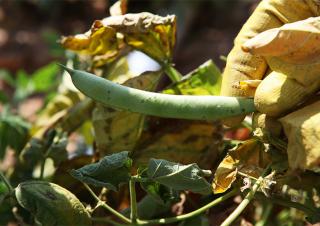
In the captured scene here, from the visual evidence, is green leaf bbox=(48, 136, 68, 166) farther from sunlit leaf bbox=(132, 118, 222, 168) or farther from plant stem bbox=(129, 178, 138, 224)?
plant stem bbox=(129, 178, 138, 224)

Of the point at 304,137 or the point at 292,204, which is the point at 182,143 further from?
the point at 304,137

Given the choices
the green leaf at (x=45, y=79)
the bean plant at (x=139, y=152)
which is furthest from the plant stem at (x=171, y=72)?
the green leaf at (x=45, y=79)

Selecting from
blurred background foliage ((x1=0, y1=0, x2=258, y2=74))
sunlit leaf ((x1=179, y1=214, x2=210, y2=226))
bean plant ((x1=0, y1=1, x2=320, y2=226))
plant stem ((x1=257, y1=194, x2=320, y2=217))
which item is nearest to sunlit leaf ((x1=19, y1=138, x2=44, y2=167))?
bean plant ((x1=0, y1=1, x2=320, y2=226))

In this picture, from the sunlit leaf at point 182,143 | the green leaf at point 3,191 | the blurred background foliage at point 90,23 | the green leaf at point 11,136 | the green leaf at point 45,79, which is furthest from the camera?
the blurred background foliage at point 90,23

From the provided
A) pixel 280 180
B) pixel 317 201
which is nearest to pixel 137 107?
pixel 280 180

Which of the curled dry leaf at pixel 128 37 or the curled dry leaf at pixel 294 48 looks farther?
the curled dry leaf at pixel 128 37

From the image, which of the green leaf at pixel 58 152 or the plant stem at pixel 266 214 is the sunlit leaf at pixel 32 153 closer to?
the green leaf at pixel 58 152

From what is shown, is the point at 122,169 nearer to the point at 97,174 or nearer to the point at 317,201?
the point at 97,174
